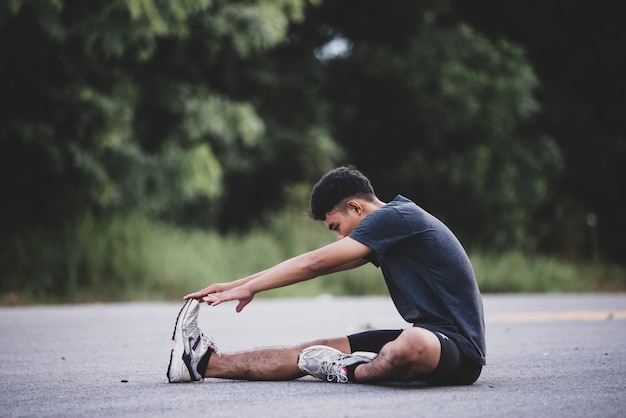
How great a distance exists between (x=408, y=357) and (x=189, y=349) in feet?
4.75

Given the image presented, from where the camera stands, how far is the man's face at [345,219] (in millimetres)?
5965

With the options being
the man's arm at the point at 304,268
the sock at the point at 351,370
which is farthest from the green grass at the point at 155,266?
the man's arm at the point at 304,268

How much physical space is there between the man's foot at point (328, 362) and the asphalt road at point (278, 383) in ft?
0.33

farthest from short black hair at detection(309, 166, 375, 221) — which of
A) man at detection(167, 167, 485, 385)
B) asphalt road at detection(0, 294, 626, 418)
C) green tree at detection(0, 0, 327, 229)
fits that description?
green tree at detection(0, 0, 327, 229)

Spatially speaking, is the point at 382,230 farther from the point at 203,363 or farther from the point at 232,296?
the point at 203,363

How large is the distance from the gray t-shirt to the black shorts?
6 centimetres

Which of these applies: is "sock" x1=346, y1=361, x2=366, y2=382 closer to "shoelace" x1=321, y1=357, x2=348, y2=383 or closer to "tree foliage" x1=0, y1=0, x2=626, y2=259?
"shoelace" x1=321, y1=357, x2=348, y2=383

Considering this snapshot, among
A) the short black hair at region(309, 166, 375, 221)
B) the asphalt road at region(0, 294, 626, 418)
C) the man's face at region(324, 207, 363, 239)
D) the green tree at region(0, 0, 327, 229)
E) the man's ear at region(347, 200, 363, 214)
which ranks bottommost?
the asphalt road at region(0, 294, 626, 418)

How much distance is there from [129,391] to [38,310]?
9131mm

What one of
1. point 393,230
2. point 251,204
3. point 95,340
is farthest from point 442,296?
point 251,204

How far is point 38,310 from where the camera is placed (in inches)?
573

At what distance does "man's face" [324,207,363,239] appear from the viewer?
19.6 ft

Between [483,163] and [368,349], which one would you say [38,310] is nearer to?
[368,349]

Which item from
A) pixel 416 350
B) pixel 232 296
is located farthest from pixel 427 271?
pixel 232 296
